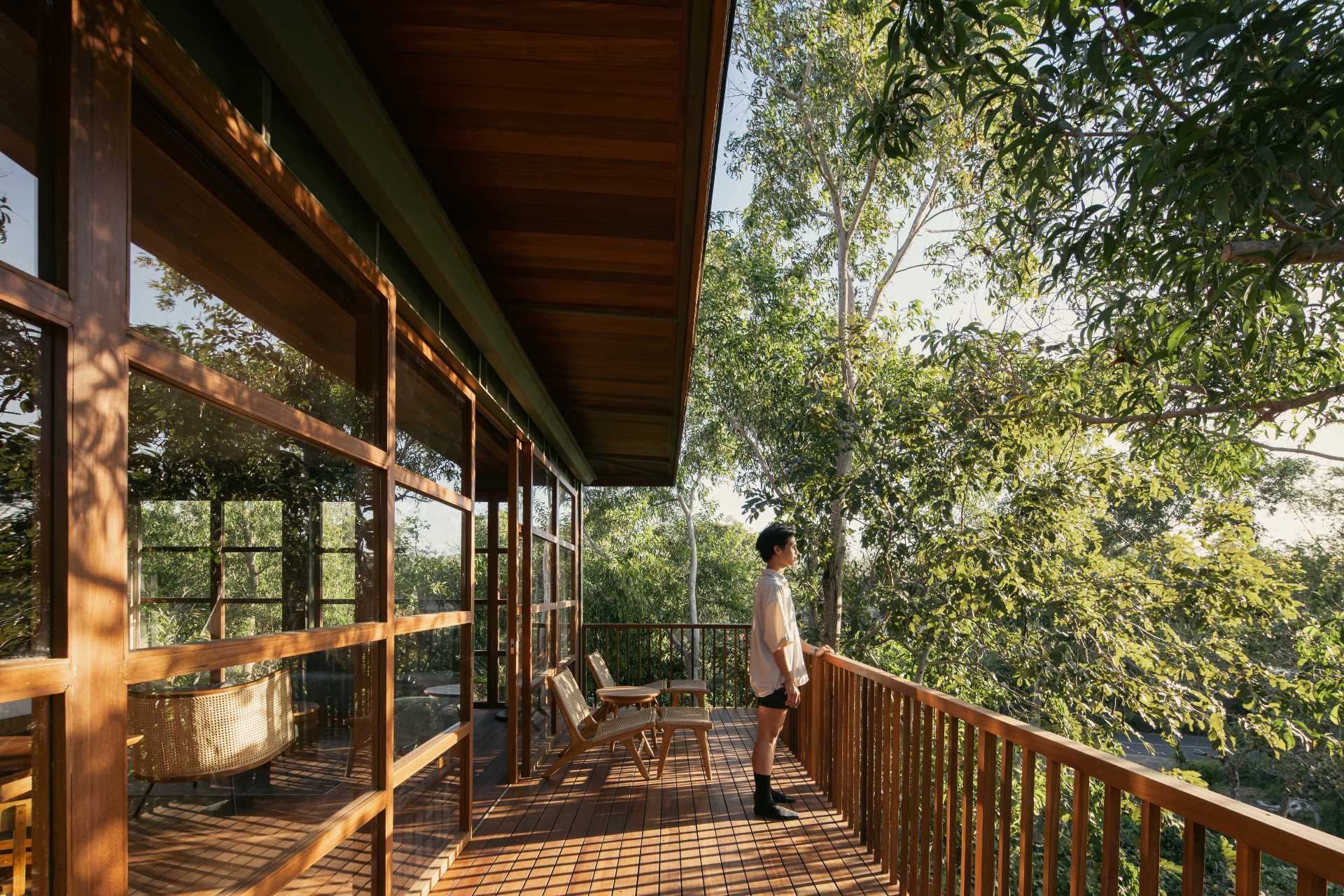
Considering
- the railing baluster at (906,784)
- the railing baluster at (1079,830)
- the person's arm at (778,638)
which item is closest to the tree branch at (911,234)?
the person's arm at (778,638)

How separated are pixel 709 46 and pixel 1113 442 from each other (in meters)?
11.0

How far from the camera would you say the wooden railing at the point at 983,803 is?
1.71m

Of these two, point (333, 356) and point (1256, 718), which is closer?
point (333, 356)

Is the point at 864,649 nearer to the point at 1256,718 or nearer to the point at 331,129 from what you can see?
the point at 1256,718

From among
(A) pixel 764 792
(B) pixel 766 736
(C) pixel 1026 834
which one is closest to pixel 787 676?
(B) pixel 766 736

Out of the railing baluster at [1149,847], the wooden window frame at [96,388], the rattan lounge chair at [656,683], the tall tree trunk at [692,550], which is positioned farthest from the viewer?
the tall tree trunk at [692,550]

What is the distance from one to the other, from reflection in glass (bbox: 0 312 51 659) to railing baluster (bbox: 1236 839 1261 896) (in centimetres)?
196

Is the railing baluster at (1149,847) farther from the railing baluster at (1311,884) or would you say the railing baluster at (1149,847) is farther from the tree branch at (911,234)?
the tree branch at (911,234)

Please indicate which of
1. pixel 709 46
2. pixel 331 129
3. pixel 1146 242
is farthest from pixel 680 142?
pixel 1146 242

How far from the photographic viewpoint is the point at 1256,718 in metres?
8.47

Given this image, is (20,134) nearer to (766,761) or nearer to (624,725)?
(766,761)

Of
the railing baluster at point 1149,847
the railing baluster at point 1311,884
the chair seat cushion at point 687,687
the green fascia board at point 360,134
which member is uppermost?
the green fascia board at point 360,134

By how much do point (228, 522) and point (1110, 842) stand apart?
206cm

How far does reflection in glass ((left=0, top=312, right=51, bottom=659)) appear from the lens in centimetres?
104
